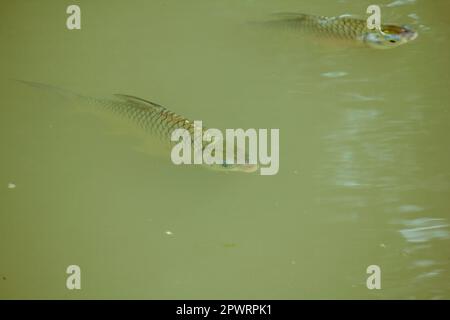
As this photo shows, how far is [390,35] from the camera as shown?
7.41ft

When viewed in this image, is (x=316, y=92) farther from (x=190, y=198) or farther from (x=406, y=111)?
(x=190, y=198)

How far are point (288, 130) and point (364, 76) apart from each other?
0.50 m

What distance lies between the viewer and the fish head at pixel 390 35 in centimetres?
226

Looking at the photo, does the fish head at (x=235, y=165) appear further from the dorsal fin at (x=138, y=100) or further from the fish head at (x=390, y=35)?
the fish head at (x=390, y=35)

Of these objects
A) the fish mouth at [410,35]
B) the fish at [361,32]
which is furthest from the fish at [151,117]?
the fish mouth at [410,35]

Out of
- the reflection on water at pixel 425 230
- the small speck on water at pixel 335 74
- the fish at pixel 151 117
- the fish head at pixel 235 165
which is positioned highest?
the small speck on water at pixel 335 74

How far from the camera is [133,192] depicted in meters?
2.25

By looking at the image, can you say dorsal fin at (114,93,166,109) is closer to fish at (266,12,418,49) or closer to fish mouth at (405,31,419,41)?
fish at (266,12,418,49)

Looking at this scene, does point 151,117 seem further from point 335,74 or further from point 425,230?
point 425,230

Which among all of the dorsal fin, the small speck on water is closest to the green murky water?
the small speck on water

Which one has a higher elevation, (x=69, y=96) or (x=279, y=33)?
(x=279, y=33)

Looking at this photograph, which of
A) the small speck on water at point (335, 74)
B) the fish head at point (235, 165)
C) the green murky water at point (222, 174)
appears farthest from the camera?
the small speck on water at point (335, 74)

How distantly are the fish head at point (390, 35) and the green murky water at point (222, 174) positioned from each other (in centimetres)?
15

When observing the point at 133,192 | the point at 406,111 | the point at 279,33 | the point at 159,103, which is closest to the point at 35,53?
the point at 159,103
